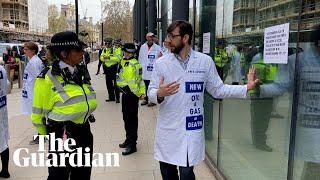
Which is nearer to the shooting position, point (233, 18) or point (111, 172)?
point (233, 18)

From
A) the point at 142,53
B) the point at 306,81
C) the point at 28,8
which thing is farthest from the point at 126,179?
the point at 28,8

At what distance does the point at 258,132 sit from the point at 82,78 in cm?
177

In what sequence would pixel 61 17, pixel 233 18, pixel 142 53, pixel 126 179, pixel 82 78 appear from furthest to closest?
1. pixel 61 17
2. pixel 142 53
3. pixel 126 179
4. pixel 233 18
5. pixel 82 78

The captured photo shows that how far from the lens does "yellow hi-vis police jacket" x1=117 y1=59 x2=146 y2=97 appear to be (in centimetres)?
564

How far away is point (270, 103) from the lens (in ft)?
11.0

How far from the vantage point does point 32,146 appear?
632 cm

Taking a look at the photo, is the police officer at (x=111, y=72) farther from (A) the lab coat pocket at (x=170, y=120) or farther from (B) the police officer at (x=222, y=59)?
(A) the lab coat pocket at (x=170, y=120)

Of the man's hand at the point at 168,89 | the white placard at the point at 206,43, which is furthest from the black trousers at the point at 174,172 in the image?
the white placard at the point at 206,43

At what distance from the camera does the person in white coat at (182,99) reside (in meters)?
3.06

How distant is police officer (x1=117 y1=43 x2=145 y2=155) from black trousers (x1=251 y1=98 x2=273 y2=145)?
7.47ft

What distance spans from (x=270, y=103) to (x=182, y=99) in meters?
0.85

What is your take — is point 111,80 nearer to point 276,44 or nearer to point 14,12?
point 276,44

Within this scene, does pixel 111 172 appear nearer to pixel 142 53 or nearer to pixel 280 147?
pixel 280 147

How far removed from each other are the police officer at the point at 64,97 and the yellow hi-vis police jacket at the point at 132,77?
89.5 inches
